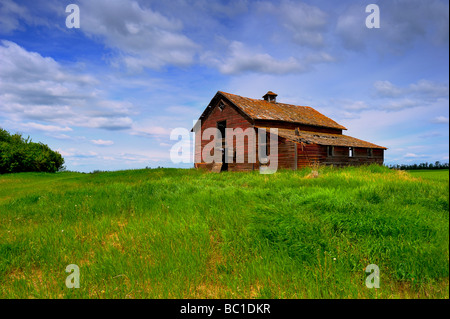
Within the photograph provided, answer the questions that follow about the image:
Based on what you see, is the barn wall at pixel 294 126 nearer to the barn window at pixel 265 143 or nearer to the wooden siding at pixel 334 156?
the barn window at pixel 265 143

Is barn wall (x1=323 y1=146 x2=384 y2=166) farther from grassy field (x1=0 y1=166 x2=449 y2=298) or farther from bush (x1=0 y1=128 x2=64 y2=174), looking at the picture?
bush (x1=0 y1=128 x2=64 y2=174)

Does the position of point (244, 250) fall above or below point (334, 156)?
below

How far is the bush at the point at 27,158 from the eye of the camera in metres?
38.2

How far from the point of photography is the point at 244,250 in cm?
514

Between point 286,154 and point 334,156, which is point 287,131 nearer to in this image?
point 286,154

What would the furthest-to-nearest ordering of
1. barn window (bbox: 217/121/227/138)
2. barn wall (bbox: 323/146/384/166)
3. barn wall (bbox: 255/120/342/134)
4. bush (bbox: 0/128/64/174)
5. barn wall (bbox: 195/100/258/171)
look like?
bush (bbox: 0/128/64/174), barn window (bbox: 217/121/227/138), barn wall (bbox: 255/120/342/134), barn wall (bbox: 195/100/258/171), barn wall (bbox: 323/146/384/166)

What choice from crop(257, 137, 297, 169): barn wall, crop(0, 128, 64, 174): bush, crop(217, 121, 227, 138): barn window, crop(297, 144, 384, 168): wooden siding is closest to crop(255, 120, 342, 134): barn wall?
crop(257, 137, 297, 169): barn wall

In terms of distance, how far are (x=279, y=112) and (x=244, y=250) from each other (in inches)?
1068

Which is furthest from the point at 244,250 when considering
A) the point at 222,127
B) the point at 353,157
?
the point at 353,157

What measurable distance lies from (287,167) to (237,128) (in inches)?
290

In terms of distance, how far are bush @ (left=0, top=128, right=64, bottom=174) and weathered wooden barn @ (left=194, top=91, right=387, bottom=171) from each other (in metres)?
26.8

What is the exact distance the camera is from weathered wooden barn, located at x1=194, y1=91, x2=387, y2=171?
77.2ft

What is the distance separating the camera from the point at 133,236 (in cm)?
611
